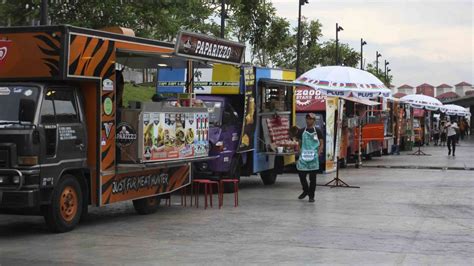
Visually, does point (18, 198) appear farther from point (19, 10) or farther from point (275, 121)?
point (19, 10)

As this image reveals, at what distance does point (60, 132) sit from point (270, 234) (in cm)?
341

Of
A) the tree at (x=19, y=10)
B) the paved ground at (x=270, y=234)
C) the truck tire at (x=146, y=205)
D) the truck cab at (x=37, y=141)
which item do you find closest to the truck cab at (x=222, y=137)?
the paved ground at (x=270, y=234)

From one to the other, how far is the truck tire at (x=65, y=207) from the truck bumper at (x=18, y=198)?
0.49 meters

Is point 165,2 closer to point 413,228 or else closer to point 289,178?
point 289,178

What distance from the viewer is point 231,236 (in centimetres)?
920

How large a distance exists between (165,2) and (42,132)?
9.02 m

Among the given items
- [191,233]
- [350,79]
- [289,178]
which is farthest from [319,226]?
[289,178]

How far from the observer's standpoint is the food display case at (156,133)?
9945mm

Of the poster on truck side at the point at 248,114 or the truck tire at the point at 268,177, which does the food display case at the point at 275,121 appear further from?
the truck tire at the point at 268,177

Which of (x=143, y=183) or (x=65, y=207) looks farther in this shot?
(x=143, y=183)

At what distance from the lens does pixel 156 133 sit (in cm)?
1021

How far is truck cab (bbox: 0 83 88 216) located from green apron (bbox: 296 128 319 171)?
5213 millimetres

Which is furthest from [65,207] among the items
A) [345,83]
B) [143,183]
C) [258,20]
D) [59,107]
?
[258,20]

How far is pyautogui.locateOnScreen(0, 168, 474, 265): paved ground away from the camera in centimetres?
775
